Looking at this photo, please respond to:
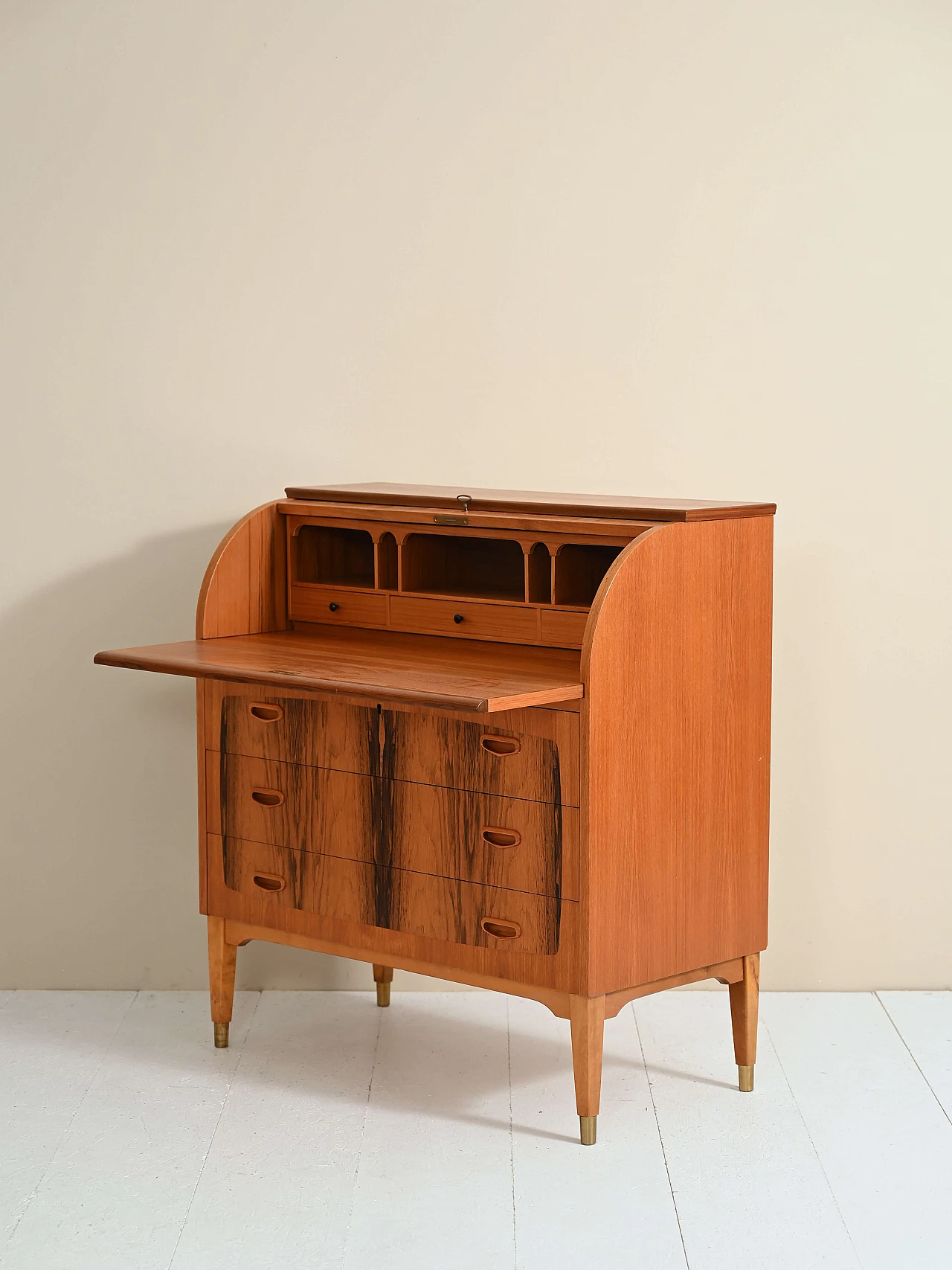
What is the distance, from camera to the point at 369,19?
339cm

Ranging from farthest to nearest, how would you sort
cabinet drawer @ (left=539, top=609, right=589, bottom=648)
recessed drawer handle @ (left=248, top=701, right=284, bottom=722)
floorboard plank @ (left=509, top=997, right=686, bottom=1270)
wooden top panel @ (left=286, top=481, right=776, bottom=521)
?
recessed drawer handle @ (left=248, top=701, right=284, bottom=722)
cabinet drawer @ (left=539, top=609, right=589, bottom=648)
wooden top panel @ (left=286, top=481, right=776, bottom=521)
floorboard plank @ (left=509, top=997, right=686, bottom=1270)

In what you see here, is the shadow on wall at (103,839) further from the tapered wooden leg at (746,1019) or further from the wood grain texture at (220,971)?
the tapered wooden leg at (746,1019)

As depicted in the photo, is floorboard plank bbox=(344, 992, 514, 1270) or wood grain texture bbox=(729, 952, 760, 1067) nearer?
floorboard plank bbox=(344, 992, 514, 1270)

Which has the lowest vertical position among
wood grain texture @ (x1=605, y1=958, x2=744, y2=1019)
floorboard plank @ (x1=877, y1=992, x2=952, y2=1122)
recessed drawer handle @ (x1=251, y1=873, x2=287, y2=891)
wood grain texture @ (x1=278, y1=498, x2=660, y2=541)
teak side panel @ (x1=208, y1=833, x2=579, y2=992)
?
floorboard plank @ (x1=877, y1=992, x2=952, y2=1122)

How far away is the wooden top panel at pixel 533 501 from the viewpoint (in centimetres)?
276

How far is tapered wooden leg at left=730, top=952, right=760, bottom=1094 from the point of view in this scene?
298cm

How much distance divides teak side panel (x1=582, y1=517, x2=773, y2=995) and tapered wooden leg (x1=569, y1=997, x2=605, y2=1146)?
0.16 feet

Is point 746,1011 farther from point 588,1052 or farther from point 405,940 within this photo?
point 405,940

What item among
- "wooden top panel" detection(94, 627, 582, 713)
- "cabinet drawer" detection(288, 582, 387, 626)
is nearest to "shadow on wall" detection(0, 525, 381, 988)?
"cabinet drawer" detection(288, 582, 387, 626)

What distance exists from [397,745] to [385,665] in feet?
0.55

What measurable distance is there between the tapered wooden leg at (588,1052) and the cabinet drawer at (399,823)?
0.21m

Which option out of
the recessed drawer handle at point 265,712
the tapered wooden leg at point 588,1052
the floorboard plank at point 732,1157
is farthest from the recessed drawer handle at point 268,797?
Result: the floorboard plank at point 732,1157

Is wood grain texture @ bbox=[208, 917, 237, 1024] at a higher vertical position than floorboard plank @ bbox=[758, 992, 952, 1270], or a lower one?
higher

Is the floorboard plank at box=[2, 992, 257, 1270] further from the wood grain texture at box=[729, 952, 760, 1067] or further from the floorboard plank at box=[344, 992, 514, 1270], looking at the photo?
the wood grain texture at box=[729, 952, 760, 1067]
